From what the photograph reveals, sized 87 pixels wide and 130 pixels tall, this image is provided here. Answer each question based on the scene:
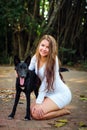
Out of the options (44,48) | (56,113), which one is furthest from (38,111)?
(44,48)

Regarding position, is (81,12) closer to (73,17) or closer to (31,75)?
(73,17)

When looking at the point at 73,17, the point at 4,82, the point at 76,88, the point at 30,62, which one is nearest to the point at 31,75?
the point at 30,62

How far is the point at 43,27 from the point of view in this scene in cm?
1355

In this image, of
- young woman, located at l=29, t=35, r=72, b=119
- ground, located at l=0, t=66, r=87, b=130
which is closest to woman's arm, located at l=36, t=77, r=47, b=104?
young woman, located at l=29, t=35, r=72, b=119

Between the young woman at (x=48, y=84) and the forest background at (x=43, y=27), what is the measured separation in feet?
26.4

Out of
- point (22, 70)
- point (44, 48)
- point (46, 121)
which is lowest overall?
point (46, 121)

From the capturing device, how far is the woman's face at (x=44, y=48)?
16.4 ft

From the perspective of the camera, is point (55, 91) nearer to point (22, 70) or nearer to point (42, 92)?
point (42, 92)

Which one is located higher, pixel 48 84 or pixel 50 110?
pixel 48 84

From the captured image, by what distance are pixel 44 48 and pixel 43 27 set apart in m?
8.62

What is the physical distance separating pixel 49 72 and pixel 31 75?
0.82ft

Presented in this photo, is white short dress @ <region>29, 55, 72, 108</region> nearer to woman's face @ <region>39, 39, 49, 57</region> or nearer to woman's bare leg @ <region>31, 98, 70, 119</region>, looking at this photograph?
woman's bare leg @ <region>31, 98, 70, 119</region>

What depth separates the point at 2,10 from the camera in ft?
42.8

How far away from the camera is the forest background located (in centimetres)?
1337
